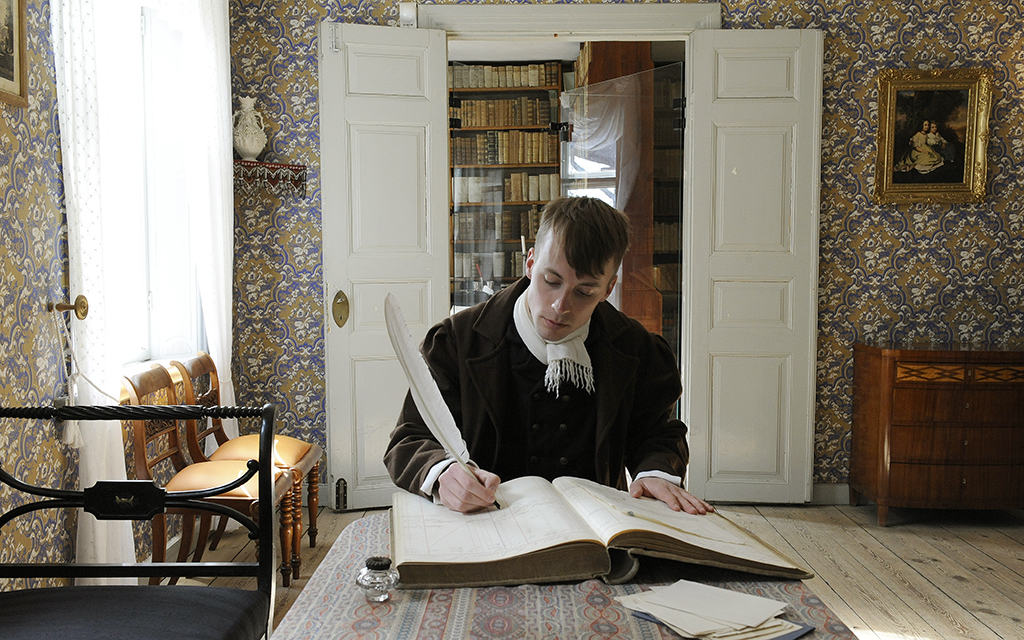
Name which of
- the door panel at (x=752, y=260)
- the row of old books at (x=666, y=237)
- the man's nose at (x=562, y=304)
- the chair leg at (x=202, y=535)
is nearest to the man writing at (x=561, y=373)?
the man's nose at (x=562, y=304)

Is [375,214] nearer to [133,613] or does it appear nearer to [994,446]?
[133,613]

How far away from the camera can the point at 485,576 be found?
953 millimetres

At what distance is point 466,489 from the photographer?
1143 millimetres

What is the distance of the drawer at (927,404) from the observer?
373cm

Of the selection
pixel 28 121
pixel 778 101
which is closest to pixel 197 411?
pixel 28 121

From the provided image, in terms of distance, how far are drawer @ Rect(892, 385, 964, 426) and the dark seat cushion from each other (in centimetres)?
325

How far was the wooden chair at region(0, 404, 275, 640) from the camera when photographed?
1291 millimetres

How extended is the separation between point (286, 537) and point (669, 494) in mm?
2021

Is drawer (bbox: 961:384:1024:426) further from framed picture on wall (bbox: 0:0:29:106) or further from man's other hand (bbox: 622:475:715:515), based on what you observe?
framed picture on wall (bbox: 0:0:29:106)

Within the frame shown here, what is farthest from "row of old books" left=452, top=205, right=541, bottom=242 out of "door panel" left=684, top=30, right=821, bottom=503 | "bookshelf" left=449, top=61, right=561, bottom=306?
"door panel" left=684, top=30, right=821, bottom=503

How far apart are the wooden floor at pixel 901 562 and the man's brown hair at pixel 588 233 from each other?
1.86 meters

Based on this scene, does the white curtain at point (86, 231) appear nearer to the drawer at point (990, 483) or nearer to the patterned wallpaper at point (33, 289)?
the patterned wallpaper at point (33, 289)

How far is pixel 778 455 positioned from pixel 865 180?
1.52 meters

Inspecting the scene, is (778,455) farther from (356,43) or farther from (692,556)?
(692,556)
